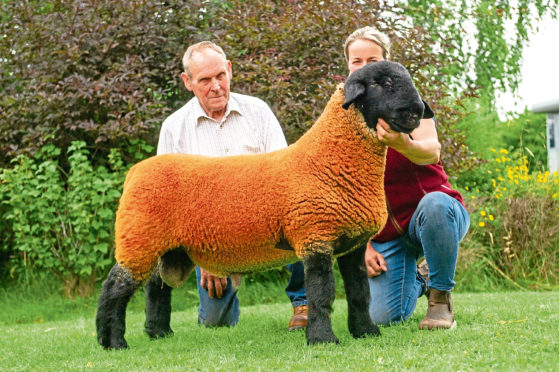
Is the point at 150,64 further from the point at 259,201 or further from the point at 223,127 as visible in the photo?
the point at 259,201

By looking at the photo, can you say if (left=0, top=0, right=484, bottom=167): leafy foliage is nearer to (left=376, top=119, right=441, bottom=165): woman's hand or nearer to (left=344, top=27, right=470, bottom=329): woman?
(left=344, top=27, right=470, bottom=329): woman

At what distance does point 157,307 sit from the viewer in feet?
14.0

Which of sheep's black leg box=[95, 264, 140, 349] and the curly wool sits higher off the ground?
the curly wool

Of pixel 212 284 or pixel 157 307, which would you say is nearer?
pixel 157 307

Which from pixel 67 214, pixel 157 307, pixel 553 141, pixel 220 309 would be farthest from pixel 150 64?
pixel 553 141

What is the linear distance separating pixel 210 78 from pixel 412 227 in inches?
70.6

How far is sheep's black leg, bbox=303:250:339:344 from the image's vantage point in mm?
3336

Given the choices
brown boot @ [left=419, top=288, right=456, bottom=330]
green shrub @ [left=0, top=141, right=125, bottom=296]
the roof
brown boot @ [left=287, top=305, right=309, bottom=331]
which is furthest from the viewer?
the roof

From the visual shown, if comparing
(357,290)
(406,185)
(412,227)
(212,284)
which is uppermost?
(406,185)

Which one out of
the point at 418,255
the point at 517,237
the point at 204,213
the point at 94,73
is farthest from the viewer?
the point at 517,237

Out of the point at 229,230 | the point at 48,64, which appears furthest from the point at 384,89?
the point at 48,64

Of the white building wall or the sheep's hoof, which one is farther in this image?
the white building wall

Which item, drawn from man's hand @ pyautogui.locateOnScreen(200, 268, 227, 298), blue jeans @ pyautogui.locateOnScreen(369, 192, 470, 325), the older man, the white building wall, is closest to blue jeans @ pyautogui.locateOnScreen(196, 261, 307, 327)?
man's hand @ pyautogui.locateOnScreen(200, 268, 227, 298)

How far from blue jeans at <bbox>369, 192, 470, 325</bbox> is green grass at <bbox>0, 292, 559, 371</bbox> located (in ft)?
0.72
